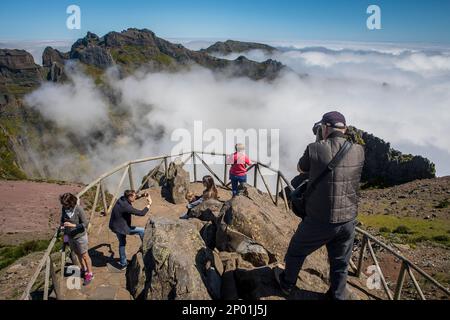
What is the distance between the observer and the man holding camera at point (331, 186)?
4.98 metres

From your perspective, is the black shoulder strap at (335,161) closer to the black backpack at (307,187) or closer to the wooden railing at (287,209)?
the black backpack at (307,187)

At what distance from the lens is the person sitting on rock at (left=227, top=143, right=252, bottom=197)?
1283 centimetres

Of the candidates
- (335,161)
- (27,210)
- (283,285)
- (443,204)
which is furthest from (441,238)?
(27,210)

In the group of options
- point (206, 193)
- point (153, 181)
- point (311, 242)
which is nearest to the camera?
point (311, 242)

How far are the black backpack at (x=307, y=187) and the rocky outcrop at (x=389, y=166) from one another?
60.0 metres

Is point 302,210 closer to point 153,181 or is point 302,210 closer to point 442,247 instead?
point 153,181

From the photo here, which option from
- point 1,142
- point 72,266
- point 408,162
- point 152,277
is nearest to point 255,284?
point 152,277

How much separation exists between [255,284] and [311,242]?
1770 mm

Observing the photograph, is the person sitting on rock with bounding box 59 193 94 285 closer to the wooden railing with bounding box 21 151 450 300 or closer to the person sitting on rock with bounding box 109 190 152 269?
the wooden railing with bounding box 21 151 450 300

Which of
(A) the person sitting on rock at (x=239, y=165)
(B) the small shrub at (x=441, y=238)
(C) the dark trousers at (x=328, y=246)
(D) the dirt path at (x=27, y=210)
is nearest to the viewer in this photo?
(C) the dark trousers at (x=328, y=246)

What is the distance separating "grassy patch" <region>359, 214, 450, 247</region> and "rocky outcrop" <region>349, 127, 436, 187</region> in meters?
26.9

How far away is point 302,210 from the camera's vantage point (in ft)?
18.4

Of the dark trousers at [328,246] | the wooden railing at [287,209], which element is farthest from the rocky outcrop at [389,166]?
the dark trousers at [328,246]

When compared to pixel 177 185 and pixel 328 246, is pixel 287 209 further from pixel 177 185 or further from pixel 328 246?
pixel 328 246
